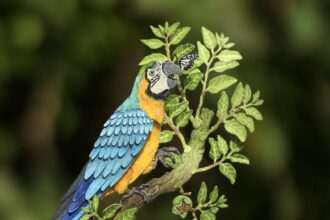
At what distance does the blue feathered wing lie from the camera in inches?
34.7

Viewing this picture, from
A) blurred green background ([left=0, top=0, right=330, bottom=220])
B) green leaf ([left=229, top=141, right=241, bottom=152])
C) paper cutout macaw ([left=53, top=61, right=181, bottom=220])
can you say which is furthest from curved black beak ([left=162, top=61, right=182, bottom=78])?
blurred green background ([left=0, top=0, right=330, bottom=220])

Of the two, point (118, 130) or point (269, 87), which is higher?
point (118, 130)

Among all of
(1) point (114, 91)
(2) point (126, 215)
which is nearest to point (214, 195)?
(2) point (126, 215)

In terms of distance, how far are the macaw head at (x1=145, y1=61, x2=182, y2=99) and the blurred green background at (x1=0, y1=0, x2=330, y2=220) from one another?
4.83 feet

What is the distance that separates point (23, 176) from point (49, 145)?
0.14 meters

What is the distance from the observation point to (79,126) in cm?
246

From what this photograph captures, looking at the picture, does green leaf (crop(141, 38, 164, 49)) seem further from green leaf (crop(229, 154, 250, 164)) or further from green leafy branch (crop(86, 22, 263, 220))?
green leaf (crop(229, 154, 250, 164))

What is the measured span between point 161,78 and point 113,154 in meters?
0.10

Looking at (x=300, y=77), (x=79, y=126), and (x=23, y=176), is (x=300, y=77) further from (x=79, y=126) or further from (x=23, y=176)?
(x=23, y=176)

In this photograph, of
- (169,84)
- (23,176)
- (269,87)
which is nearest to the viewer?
(169,84)

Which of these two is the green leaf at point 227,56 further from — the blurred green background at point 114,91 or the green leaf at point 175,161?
the blurred green background at point 114,91

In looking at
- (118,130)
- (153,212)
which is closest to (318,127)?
(153,212)

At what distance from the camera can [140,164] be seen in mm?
901

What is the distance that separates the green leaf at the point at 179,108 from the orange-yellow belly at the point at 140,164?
0.03m
